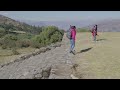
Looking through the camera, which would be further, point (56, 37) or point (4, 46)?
point (4, 46)

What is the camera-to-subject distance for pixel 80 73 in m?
14.2

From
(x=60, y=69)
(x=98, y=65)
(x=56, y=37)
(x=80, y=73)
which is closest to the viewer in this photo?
(x=80, y=73)
